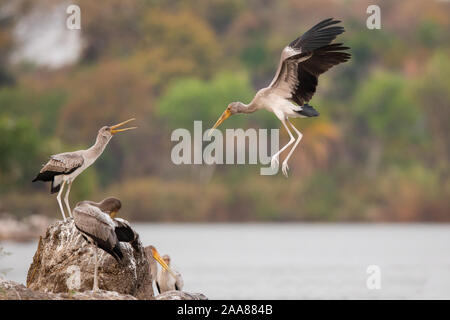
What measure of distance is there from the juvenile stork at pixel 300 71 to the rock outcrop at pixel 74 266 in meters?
1.98

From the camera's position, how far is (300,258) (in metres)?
33.2

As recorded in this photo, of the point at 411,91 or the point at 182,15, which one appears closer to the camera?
the point at 411,91

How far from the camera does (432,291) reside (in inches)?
856

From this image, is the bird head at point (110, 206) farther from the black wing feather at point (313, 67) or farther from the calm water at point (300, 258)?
the calm water at point (300, 258)

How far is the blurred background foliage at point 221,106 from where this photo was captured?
5106 centimetres

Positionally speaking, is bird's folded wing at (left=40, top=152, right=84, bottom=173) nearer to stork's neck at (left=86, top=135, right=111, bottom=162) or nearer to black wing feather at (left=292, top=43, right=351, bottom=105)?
stork's neck at (left=86, top=135, right=111, bottom=162)

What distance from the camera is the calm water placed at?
72.6 feet

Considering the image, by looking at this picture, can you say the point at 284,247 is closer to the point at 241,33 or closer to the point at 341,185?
the point at 341,185

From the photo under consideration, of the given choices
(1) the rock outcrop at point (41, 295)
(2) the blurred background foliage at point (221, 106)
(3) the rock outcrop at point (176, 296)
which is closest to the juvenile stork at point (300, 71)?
(3) the rock outcrop at point (176, 296)

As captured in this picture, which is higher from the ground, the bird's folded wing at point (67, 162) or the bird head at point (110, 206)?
the bird's folded wing at point (67, 162)

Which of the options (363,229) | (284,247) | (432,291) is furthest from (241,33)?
(432,291)

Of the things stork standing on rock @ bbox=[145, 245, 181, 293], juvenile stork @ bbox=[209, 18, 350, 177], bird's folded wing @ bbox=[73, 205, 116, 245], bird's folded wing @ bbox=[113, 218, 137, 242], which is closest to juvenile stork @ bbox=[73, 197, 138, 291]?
bird's folded wing @ bbox=[73, 205, 116, 245]

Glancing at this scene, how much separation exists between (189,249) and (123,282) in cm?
2444

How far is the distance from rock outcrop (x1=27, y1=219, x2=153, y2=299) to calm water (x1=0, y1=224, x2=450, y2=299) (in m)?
8.19
